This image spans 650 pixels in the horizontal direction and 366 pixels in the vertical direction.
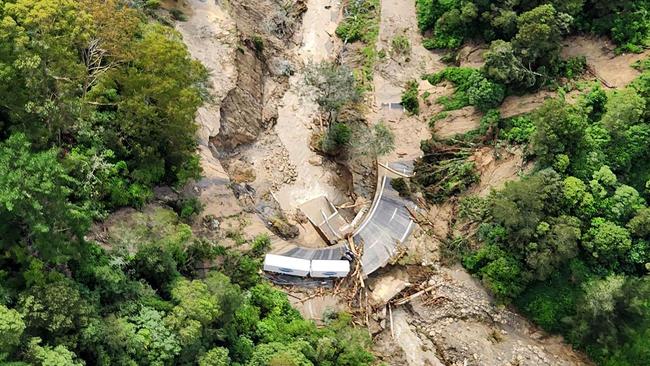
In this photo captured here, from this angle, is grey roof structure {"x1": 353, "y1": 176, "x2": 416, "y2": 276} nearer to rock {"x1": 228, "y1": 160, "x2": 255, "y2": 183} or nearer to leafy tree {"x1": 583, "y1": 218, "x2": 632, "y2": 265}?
rock {"x1": 228, "y1": 160, "x2": 255, "y2": 183}

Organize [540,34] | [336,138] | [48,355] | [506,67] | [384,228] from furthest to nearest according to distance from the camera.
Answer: [336,138]
[506,67]
[540,34]
[384,228]
[48,355]

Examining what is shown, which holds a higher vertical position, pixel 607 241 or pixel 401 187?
pixel 607 241

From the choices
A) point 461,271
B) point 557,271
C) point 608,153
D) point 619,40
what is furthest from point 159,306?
point 619,40

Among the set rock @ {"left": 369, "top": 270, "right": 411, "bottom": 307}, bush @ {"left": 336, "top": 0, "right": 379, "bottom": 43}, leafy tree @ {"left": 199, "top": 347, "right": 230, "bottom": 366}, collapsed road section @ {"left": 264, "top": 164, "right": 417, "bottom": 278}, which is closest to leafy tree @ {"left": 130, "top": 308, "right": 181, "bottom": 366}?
leafy tree @ {"left": 199, "top": 347, "right": 230, "bottom": 366}

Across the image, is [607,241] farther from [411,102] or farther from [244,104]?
[244,104]

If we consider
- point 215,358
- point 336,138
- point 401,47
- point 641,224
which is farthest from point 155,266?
point 401,47

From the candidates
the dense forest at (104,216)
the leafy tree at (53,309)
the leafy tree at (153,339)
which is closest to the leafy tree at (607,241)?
the dense forest at (104,216)

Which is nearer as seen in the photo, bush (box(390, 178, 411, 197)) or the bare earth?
the bare earth
